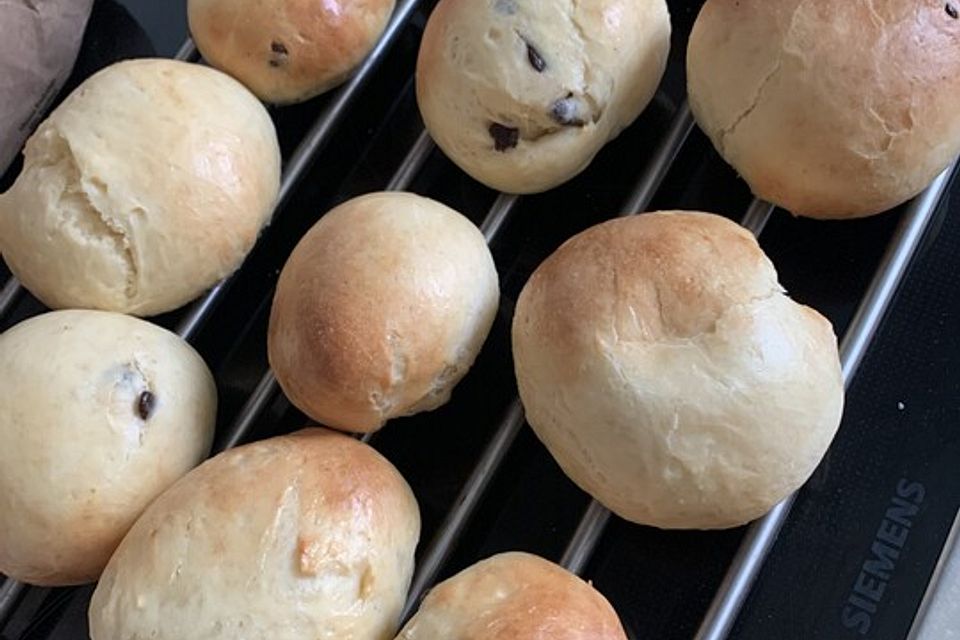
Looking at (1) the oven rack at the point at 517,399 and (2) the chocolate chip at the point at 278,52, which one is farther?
(2) the chocolate chip at the point at 278,52

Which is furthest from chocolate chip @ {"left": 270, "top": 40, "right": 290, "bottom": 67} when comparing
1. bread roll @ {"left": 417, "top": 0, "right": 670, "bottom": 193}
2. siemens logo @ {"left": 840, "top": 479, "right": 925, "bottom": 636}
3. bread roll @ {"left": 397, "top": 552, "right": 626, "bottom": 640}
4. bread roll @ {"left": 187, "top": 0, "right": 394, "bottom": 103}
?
siemens logo @ {"left": 840, "top": 479, "right": 925, "bottom": 636}

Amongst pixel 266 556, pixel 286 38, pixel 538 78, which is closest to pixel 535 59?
pixel 538 78

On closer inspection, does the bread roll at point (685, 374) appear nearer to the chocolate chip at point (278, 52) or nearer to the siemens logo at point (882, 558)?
the siemens logo at point (882, 558)

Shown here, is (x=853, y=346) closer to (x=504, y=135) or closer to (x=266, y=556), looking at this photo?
(x=504, y=135)

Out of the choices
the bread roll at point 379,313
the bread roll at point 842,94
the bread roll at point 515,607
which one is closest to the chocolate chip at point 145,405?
the bread roll at point 379,313

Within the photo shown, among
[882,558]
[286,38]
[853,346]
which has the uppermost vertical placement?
[286,38]

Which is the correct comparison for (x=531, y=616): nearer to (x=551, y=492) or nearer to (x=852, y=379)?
(x=551, y=492)
